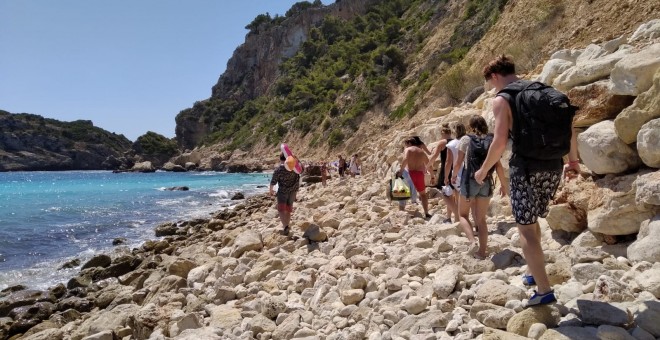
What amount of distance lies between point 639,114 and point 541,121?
5.69ft

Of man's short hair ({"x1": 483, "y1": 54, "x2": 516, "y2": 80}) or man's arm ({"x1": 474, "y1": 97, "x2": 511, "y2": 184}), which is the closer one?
man's arm ({"x1": 474, "y1": 97, "x2": 511, "y2": 184})

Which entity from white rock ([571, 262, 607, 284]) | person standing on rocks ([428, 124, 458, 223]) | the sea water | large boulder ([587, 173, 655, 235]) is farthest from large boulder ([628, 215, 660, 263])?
the sea water

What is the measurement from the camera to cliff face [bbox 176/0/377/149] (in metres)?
86.7

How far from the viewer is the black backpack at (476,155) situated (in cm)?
514

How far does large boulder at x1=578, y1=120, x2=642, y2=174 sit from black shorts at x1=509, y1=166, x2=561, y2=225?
A: 163 cm

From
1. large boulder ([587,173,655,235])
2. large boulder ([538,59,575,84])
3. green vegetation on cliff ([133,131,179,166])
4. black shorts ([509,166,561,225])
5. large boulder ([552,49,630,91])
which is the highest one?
green vegetation on cliff ([133,131,179,166])

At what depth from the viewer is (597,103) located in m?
5.06

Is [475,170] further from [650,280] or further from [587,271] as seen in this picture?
[650,280]

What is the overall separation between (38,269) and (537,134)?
12.2 metres

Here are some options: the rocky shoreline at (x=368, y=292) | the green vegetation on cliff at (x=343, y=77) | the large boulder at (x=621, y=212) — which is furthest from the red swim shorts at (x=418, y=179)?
the green vegetation on cliff at (x=343, y=77)

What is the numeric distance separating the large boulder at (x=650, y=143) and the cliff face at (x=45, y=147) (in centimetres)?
12059

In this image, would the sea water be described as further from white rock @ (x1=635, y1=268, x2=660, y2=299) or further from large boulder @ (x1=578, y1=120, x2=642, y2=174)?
white rock @ (x1=635, y1=268, x2=660, y2=299)

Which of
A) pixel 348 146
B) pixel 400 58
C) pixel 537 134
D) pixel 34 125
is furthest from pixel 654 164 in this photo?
pixel 34 125

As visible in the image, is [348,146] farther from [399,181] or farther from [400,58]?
[399,181]
